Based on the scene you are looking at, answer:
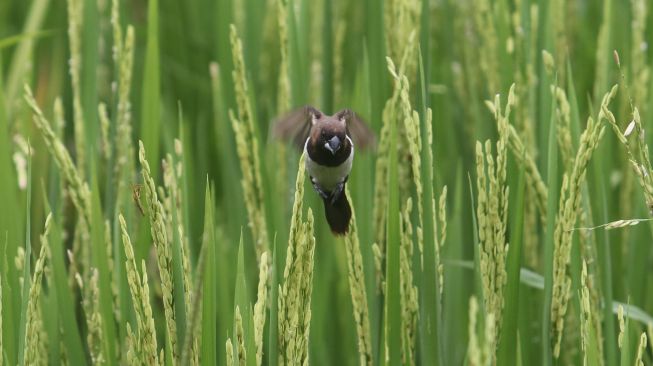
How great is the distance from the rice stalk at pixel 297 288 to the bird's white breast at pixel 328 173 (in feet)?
0.98

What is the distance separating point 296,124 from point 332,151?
0.69 feet

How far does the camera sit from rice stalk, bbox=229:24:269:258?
1.76 metres

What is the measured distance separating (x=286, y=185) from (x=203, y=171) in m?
0.39

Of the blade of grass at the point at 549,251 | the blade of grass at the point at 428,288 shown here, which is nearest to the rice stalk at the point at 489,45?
the blade of grass at the point at 549,251

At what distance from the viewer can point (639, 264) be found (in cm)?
199

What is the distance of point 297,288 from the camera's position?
4.06ft

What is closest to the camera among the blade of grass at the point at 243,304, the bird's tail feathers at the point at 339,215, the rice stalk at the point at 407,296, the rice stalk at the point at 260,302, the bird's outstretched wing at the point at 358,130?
the rice stalk at the point at 260,302

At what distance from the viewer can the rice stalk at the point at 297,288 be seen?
1.22m

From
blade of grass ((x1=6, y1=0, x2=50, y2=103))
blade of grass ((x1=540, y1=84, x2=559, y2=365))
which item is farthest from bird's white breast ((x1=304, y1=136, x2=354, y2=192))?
blade of grass ((x1=6, y1=0, x2=50, y2=103))

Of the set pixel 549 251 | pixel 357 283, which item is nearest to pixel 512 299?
pixel 549 251

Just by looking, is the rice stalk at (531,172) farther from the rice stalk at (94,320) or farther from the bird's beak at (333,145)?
the rice stalk at (94,320)

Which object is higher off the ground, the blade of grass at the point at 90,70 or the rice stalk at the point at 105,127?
the blade of grass at the point at 90,70

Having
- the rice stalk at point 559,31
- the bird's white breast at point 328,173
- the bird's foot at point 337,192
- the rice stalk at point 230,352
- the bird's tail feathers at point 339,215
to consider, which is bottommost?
the rice stalk at point 230,352

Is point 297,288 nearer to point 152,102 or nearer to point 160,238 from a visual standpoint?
point 160,238
